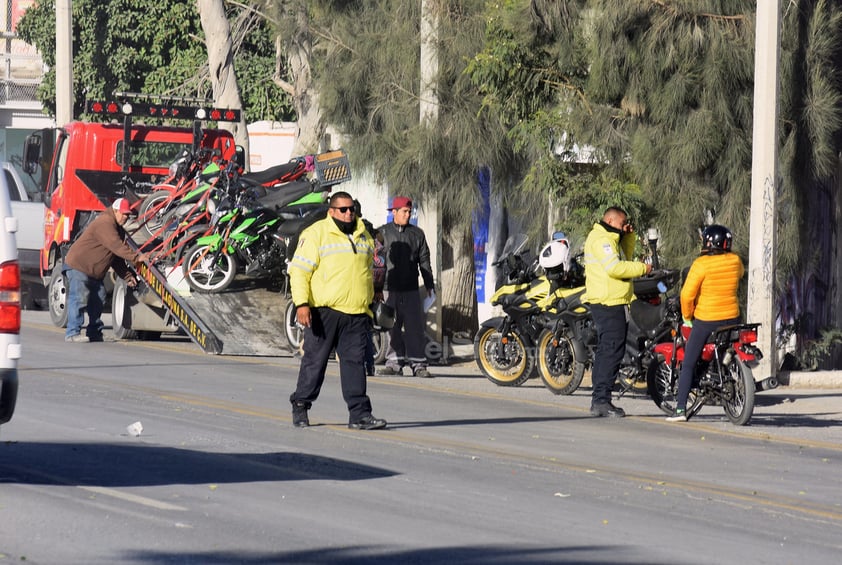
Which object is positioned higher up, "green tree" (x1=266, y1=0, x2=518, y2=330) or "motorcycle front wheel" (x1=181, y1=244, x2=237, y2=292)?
"green tree" (x1=266, y1=0, x2=518, y2=330)

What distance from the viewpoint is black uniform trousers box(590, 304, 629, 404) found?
13.7 m

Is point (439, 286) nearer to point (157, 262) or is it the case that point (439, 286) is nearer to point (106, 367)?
point (157, 262)

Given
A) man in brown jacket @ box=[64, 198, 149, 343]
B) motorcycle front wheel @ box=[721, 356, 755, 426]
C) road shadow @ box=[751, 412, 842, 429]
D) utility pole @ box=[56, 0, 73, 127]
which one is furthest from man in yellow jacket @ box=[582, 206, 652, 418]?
utility pole @ box=[56, 0, 73, 127]

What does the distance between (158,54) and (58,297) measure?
18114 mm

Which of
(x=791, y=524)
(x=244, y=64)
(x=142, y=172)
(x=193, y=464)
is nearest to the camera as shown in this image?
(x=791, y=524)

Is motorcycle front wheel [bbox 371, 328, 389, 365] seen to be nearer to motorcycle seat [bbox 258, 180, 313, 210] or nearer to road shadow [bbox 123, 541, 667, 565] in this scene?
motorcycle seat [bbox 258, 180, 313, 210]

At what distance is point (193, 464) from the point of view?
33.1 ft

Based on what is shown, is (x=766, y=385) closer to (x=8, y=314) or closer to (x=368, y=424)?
(x=368, y=424)

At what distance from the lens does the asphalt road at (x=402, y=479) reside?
25.5 ft

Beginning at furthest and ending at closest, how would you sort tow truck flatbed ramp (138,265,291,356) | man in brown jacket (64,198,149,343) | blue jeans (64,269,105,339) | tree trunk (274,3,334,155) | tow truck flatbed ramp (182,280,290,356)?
tree trunk (274,3,334,155) < blue jeans (64,269,105,339) < man in brown jacket (64,198,149,343) < tow truck flatbed ramp (182,280,290,356) < tow truck flatbed ramp (138,265,291,356)

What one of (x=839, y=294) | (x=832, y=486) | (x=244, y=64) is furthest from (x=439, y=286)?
(x=244, y=64)

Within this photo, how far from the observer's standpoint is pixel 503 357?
1672cm

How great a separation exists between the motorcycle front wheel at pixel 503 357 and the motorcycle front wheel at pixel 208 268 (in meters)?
3.90

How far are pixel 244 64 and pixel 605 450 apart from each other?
27.3m
